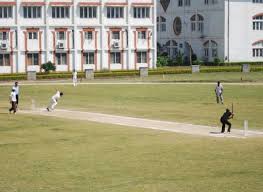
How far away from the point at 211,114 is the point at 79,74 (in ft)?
139

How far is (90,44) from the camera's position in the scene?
338ft

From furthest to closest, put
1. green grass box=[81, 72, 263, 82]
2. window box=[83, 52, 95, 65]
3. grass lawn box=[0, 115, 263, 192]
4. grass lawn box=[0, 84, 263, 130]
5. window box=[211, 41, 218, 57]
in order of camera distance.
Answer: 1. window box=[211, 41, 218, 57]
2. window box=[83, 52, 95, 65]
3. green grass box=[81, 72, 263, 82]
4. grass lawn box=[0, 84, 263, 130]
5. grass lawn box=[0, 115, 263, 192]

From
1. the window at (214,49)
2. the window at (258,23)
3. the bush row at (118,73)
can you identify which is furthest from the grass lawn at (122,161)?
the window at (258,23)

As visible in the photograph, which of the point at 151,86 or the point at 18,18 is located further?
the point at 18,18

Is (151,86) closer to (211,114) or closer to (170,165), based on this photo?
(211,114)

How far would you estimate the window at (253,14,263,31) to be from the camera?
391 ft

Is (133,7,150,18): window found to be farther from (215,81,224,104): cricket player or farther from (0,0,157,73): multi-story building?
(215,81,224,104): cricket player

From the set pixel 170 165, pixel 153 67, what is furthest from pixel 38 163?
pixel 153 67

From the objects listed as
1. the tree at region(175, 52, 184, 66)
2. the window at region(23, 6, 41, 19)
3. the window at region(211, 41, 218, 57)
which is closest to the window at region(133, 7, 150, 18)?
the tree at region(175, 52, 184, 66)

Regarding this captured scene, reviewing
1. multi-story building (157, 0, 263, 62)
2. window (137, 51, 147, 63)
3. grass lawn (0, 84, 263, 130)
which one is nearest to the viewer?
grass lawn (0, 84, 263, 130)

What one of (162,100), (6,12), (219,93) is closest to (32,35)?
(6,12)

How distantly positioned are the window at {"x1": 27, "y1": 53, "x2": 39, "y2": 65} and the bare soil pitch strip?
150 feet

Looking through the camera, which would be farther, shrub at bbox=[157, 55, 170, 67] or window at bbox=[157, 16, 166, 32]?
window at bbox=[157, 16, 166, 32]

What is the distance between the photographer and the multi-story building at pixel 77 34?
9862 cm
